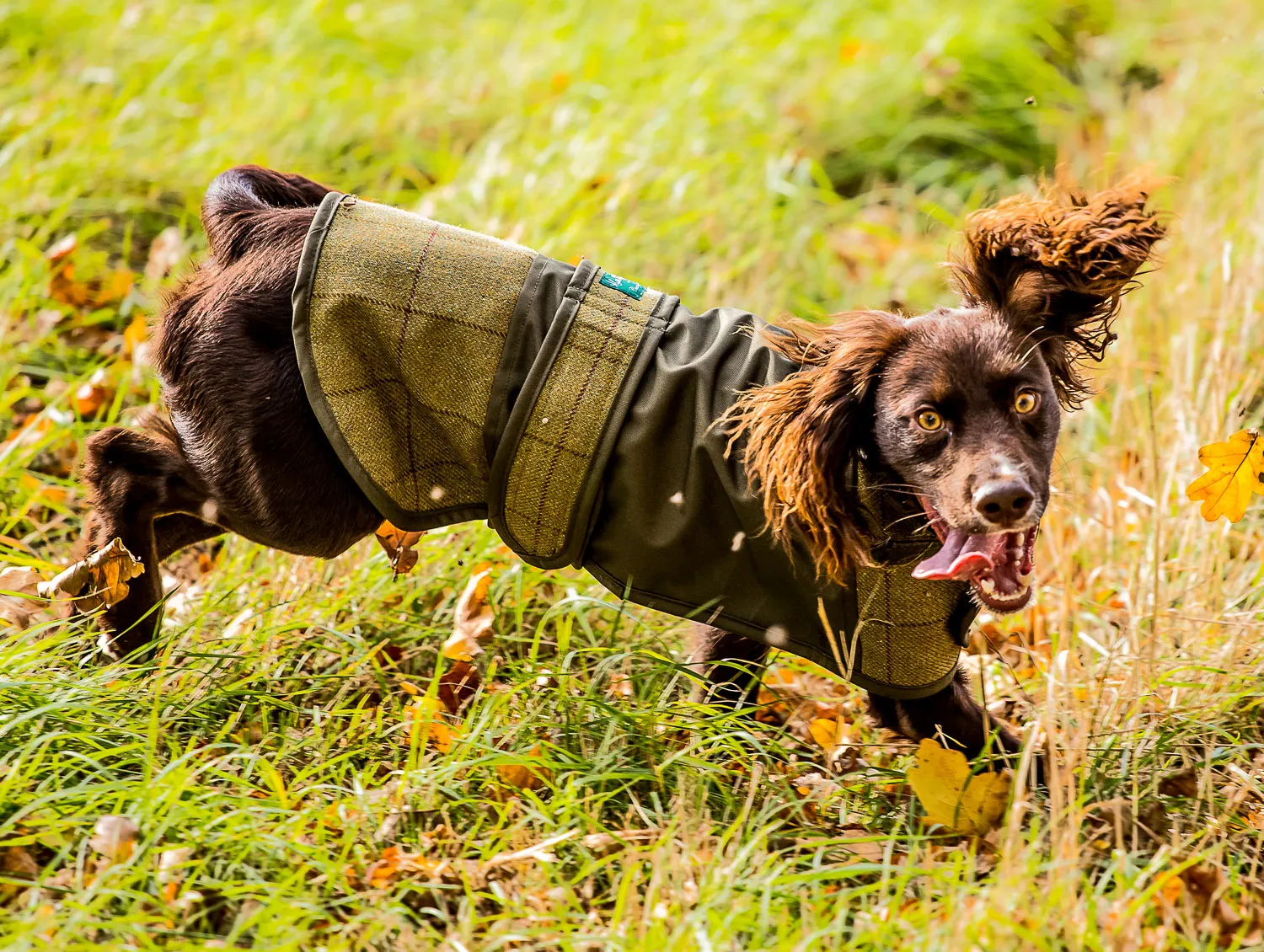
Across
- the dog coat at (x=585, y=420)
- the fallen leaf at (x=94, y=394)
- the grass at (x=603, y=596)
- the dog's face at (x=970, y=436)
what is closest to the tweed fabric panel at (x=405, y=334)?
the dog coat at (x=585, y=420)

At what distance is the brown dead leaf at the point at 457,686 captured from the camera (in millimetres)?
2920

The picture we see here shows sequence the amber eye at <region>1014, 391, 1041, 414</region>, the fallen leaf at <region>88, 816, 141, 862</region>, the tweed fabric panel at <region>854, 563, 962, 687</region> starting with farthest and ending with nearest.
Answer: the tweed fabric panel at <region>854, 563, 962, 687</region>
the amber eye at <region>1014, 391, 1041, 414</region>
the fallen leaf at <region>88, 816, 141, 862</region>

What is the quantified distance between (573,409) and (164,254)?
2475mm

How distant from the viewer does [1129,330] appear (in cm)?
402

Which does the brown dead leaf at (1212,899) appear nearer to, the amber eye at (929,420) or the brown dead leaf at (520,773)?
the amber eye at (929,420)

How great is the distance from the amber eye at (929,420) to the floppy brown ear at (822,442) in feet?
0.45

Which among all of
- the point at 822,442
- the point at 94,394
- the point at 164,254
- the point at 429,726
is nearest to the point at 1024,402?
the point at 822,442

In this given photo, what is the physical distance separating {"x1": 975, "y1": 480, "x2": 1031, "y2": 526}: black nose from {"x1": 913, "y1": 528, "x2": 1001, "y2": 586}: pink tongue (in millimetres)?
108

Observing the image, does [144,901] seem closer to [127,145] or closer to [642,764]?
[642,764]

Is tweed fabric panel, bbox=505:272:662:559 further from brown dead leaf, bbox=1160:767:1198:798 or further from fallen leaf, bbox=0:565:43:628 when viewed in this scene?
brown dead leaf, bbox=1160:767:1198:798

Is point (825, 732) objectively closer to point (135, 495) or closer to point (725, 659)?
point (725, 659)

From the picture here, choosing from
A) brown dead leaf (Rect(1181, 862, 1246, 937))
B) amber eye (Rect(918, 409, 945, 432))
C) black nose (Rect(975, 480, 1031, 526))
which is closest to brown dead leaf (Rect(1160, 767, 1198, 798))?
brown dead leaf (Rect(1181, 862, 1246, 937))

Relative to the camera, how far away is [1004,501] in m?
2.18

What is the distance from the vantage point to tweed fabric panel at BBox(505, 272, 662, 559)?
8.28 feet
